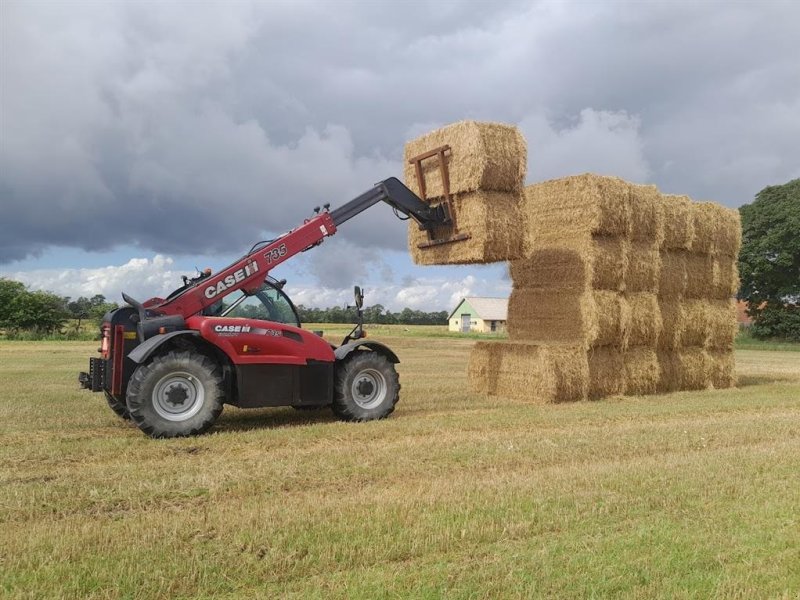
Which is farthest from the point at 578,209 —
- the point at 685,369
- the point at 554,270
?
the point at 685,369

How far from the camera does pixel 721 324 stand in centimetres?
1411

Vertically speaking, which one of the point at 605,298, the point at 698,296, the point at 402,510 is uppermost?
the point at 698,296

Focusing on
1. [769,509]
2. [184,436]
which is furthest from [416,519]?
[184,436]

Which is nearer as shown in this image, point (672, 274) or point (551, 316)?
point (551, 316)

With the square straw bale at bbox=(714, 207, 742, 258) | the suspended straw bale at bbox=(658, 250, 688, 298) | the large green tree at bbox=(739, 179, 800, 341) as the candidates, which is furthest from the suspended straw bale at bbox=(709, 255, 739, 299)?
the large green tree at bbox=(739, 179, 800, 341)

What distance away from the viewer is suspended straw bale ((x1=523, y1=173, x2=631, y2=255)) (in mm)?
11750

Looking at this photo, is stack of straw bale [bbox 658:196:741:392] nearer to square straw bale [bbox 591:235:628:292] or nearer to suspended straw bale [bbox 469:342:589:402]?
square straw bale [bbox 591:235:628:292]

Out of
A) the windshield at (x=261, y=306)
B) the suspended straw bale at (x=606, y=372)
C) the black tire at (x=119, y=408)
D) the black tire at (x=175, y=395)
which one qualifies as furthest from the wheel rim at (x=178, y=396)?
the suspended straw bale at (x=606, y=372)

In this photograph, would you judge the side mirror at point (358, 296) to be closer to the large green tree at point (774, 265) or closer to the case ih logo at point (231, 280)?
the case ih logo at point (231, 280)

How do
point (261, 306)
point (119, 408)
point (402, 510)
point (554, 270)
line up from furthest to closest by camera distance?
point (554, 270)
point (119, 408)
point (261, 306)
point (402, 510)

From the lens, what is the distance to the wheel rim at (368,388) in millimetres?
9164

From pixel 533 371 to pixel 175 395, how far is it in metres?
5.81

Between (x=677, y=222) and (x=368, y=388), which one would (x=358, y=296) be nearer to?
(x=368, y=388)

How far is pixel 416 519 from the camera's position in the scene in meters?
4.54
